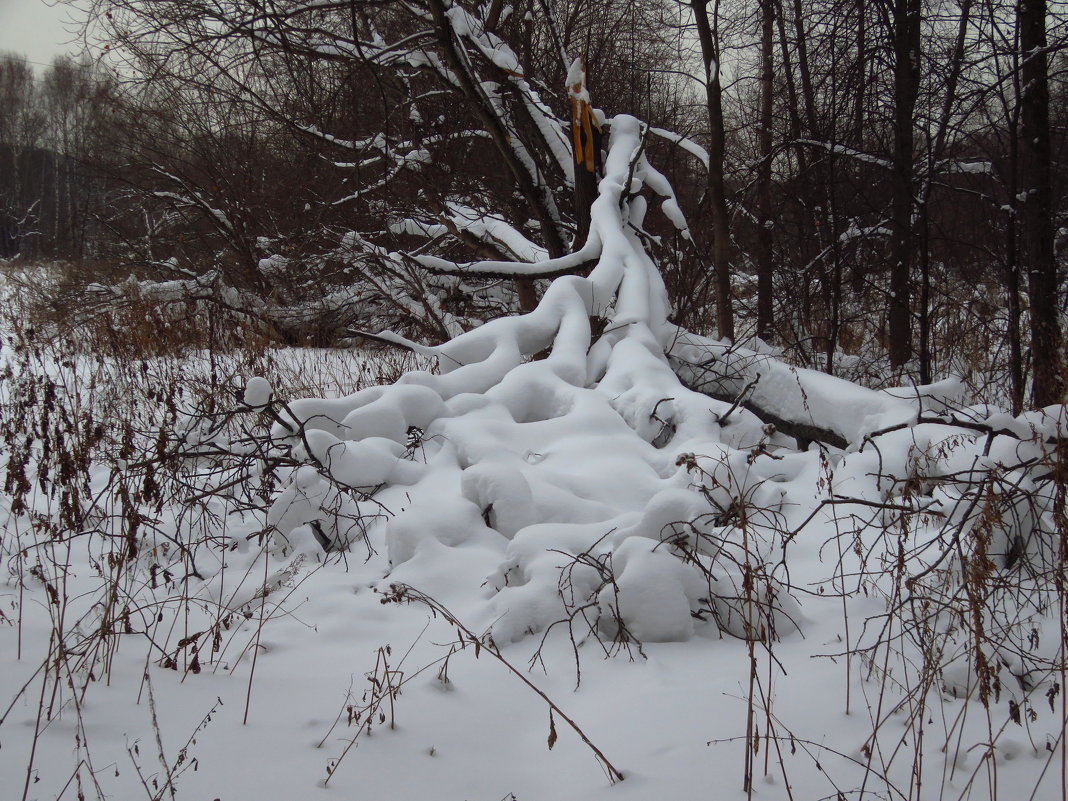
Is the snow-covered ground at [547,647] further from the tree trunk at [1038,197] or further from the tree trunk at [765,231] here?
the tree trunk at [765,231]

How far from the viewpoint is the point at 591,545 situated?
2.45 meters

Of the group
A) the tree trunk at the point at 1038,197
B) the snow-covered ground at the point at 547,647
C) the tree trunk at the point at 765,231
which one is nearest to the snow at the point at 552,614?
the snow-covered ground at the point at 547,647

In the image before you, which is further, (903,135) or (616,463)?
(903,135)

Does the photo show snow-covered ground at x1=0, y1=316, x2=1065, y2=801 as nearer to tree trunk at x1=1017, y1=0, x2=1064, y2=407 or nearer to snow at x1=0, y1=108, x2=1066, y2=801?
snow at x1=0, y1=108, x2=1066, y2=801

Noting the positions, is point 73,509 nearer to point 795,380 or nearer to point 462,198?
point 795,380

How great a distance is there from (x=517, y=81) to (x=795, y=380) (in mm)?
3776

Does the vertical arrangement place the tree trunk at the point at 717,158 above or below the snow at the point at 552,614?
above

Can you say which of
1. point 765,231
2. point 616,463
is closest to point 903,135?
point 765,231

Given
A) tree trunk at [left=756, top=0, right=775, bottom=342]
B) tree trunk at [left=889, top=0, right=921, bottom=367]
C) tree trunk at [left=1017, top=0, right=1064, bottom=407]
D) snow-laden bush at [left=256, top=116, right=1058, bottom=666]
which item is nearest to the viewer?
snow-laden bush at [left=256, top=116, right=1058, bottom=666]

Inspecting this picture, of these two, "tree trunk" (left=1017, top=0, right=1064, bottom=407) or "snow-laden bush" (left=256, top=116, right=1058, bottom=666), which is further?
"tree trunk" (left=1017, top=0, right=1064, bottom=407)

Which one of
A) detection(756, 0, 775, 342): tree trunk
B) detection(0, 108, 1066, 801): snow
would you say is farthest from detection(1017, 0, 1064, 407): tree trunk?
detection(756, 0, 775, 342): tree trunk

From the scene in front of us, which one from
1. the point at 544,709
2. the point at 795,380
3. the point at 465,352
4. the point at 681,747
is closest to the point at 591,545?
the point at 544,709

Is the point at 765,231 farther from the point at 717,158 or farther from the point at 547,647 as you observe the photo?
the point at 547,647

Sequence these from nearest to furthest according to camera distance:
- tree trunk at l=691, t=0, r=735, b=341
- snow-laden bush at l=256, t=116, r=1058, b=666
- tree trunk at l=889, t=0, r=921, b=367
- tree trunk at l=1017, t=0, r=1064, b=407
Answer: snow-laden bush at l=256, t=116, r=1058, b=666 < tree trunk at l=1017, t=0, r=1064, b=407 < tree trunk at l=889, t=0, r=921, b=367 < tree trunk at l=691, t=0, r=735, b=341
